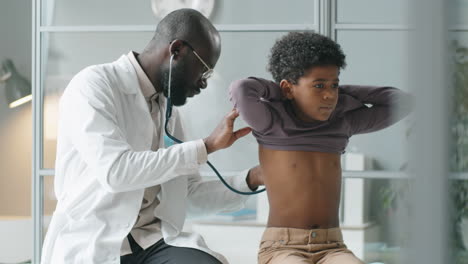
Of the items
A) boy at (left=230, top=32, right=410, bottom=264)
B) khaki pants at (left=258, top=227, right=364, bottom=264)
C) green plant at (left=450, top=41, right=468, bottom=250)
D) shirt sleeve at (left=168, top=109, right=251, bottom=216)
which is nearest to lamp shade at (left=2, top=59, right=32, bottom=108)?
shirt sleeve at (left=168, top=109, right=251, bottom=216)

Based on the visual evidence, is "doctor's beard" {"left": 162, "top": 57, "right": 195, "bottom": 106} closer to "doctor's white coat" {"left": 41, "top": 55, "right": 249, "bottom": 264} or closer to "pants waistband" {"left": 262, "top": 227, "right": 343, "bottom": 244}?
"doctor's white coat" {"left": 41, "top": 55, "right": 249, "bottom": 264}

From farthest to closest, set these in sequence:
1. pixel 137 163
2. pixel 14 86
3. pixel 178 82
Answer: pixel 14 86 → pixel 178 82 → pixel 137 163

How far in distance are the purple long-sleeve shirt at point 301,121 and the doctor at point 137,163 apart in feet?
0.21

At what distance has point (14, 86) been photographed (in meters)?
4.45

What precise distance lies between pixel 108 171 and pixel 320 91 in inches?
23.1

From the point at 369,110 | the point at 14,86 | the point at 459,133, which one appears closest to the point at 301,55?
the point at 369,110

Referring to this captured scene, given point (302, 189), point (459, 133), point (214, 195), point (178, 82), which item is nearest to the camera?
point (459, 133)

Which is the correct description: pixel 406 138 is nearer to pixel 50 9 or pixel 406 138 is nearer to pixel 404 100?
pixel 404 100

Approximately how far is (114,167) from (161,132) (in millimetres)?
367

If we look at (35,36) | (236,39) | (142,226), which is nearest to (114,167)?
(142,226)

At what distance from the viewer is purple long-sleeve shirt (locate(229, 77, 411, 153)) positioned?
6.37 feet

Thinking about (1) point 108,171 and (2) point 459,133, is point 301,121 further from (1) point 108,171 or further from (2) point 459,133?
(2) point 459,133

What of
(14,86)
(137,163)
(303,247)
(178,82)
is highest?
(14,86)

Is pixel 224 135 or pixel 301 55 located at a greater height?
pixel 301 55
